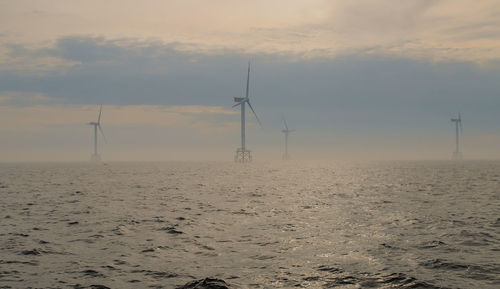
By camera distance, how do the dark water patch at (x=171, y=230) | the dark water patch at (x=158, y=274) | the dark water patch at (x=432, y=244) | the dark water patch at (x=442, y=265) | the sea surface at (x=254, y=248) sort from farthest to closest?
the dark water patch at (x=171, y=230), the dark water patch at (x=432, y=244), the dark water patch at (x=442, y=265), the dark water patch at (x=158, y=274), the sea surface at (x=254, y=248)

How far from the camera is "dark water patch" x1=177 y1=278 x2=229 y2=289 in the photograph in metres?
16.2

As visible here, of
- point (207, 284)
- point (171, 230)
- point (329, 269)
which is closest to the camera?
point (207, 284)

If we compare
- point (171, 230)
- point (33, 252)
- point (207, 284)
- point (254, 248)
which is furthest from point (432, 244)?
point (33, 252)

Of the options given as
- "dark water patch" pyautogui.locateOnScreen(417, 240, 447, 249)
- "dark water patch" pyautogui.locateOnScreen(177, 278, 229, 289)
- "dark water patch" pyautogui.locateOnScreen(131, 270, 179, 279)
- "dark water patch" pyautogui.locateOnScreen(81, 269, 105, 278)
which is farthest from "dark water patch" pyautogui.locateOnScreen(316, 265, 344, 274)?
"dark water patch" pyautogui.locateOnScreen(81, 269, 105, 278)

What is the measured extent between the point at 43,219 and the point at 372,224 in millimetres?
26369

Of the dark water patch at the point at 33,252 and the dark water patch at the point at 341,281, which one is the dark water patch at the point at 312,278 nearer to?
the dark water patch at the point at 341,281

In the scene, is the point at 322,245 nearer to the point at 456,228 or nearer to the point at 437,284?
the point at 437,284

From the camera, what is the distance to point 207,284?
54.1ft

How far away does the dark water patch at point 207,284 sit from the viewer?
639 inches

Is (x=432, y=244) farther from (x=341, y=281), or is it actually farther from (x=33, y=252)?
(x=33, y=252)

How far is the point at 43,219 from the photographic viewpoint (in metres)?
35.7

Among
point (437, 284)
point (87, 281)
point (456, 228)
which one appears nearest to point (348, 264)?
point (437, 284)

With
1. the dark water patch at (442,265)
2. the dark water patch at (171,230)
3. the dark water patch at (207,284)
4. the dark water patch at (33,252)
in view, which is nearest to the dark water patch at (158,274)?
the dark water patch at (207,284)

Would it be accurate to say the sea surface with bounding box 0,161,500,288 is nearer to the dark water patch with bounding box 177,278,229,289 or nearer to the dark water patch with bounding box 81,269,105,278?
the dark water patch with bounding box 81,269,105,278
